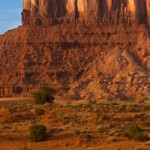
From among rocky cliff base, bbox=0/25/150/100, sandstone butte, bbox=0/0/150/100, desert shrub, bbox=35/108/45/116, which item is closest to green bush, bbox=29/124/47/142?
desert shrub, bbox=35/108/45/116

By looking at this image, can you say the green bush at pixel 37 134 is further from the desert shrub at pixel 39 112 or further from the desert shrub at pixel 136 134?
the desert shrub at pixel 39 112

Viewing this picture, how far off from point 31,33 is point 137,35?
19314 mm

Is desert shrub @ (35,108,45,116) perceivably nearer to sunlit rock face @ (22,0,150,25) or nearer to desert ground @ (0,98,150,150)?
desert ground @ (0,98,150,150)

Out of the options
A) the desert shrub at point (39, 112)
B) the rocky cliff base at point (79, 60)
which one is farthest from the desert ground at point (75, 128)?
the rocky cliff base at point (79, 60)

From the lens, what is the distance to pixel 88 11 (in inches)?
3632

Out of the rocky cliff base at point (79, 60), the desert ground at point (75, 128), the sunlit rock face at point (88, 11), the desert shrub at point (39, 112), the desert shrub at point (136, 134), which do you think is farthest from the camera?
the sunlit rock face at point (88, 11)

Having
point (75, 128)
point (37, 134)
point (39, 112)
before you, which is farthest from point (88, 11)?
point (37, 134)

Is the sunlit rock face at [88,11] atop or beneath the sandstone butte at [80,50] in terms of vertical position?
atop

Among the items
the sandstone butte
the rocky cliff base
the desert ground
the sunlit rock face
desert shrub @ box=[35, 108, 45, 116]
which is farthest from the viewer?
the sunlit rock face

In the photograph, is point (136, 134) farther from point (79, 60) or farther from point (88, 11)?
point (88, 11)

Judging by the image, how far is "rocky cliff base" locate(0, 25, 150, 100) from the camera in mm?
74250

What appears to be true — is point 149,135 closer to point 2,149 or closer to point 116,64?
point 2,149

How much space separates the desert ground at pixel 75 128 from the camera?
915 inches

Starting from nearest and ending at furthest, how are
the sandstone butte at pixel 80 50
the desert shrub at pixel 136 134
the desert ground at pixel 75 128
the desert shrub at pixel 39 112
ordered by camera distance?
the desert ground at pixel 75 128
the desert shrub at pixel 136 134
the desert shrub at pixel 39 112
the sandstone butte at pixel 80 50
